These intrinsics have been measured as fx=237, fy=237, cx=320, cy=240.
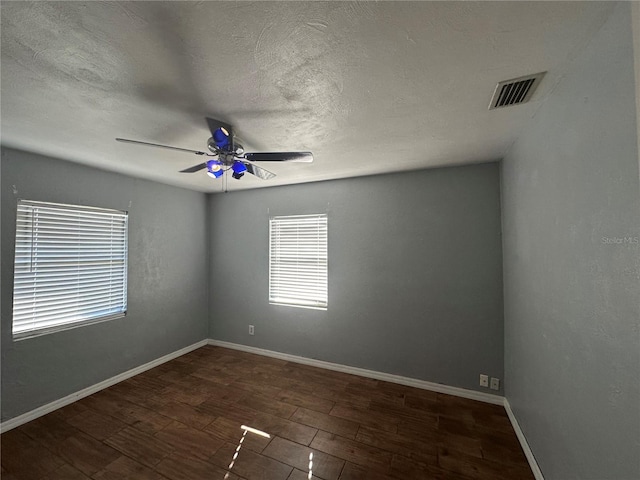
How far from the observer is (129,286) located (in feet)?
9.80

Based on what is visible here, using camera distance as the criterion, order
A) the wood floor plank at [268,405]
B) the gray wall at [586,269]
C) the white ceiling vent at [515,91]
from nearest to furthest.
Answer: the gray wall at [586,269]
the white ceiling vent at [515,91]
the wood floor plank at [268,405]

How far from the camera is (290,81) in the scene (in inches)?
50.0

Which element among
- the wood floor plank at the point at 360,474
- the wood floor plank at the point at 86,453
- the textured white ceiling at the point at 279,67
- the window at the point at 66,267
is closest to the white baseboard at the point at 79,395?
the wood floor plank at the point at 86,453

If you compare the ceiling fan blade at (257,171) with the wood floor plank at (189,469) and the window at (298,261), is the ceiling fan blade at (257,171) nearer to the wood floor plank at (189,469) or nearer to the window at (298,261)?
the window at (298,261)

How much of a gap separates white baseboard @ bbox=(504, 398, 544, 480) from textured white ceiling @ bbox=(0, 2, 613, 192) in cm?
238

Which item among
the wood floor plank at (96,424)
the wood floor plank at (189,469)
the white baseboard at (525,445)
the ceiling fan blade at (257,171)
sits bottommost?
the wood floor plank at (189,469)

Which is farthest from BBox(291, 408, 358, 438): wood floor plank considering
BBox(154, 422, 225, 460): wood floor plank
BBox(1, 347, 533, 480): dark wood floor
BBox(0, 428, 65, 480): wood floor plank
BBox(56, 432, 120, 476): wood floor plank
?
BBox(0, 428, 65, 480): wood floor plank

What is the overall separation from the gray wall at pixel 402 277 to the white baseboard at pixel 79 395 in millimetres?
1165

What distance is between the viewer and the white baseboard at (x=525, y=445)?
158 centimetres

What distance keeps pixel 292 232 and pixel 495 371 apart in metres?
2.86

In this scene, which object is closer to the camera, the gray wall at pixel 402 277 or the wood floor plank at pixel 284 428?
the wood floor plank at pixel 284 428

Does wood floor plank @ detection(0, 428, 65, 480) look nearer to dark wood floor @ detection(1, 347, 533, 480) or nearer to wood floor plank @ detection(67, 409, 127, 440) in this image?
dark wood floor @ detection(1, 347, 533, 480)

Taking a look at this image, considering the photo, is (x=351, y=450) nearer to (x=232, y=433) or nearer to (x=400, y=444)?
(x=400, y=444)

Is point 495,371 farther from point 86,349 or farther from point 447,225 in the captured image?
point 86,349
